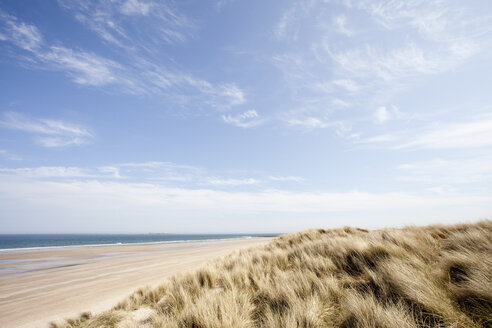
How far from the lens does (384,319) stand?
8.66ft

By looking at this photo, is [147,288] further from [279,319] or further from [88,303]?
[279,319]

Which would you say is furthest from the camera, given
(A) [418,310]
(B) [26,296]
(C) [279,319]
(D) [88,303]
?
(B) [26,296]

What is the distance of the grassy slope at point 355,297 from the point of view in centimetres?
284

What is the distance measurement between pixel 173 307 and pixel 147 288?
8.68ft

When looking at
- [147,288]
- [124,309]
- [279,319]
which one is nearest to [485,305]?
[279,319]

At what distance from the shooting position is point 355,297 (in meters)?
3.36

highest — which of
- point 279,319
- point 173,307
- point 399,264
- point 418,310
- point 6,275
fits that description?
point 399,264

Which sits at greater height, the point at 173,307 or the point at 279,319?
the point at 279,319

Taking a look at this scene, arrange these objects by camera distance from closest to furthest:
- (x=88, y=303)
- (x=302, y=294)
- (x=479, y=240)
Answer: (x=302, y=294), (x=479, y=240), (x=88, y=303)

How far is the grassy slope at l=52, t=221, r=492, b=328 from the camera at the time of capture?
2.84 meters

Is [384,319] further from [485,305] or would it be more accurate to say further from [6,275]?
[6,275]

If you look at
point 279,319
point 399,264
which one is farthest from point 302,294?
point 399,264

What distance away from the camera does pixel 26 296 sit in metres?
7.29

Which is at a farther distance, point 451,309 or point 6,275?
point 6,275
